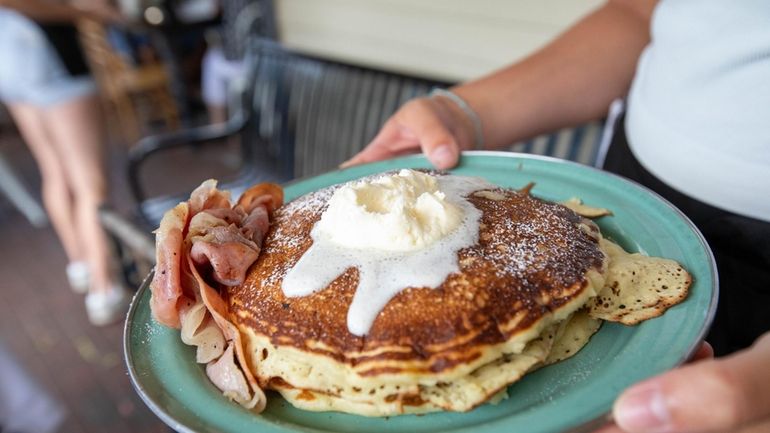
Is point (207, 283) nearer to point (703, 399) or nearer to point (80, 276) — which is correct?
point (703, 399)

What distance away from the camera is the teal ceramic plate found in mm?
803

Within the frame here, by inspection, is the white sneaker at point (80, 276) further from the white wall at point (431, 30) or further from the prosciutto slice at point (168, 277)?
the prosciutto slice at point (168, 277)

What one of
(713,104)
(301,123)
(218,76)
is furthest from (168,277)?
(218,76)

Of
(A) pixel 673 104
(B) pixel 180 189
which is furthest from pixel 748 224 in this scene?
(B) pixel 180 189

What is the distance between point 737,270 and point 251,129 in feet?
10.7

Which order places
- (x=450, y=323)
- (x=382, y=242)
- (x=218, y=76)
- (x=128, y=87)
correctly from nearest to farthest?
(x=450, y=323) < (x=382, y=242) < (x=218, y=76) < (x=128, y=87)

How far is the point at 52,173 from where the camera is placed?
12.1ft

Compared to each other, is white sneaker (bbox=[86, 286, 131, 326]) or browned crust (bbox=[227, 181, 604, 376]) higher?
browned crust (bbox=[227, 181, 604, 376])

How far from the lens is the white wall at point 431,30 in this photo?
303 cm

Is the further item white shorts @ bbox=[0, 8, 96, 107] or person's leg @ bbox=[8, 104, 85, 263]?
person's leg @ bbox=[8, 104, 85, 263]

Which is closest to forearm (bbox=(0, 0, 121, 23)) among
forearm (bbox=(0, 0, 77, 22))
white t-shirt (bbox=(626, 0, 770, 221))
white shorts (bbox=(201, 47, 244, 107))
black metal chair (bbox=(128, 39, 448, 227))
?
forearm (bbox=(0, 0, 77, 22))

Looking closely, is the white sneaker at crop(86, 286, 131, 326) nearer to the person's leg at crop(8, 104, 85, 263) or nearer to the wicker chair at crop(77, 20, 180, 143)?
the person's leg at crop(8, 104, 85, 263)

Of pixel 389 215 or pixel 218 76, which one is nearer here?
pixel 389 215

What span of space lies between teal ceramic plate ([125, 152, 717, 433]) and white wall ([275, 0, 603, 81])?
2045 mm
